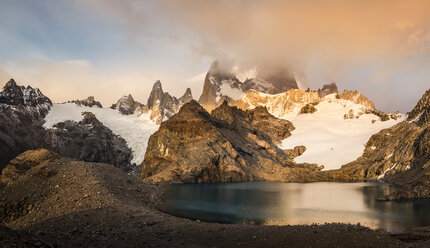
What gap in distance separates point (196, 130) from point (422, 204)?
90168mm

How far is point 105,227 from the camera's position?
26.9m

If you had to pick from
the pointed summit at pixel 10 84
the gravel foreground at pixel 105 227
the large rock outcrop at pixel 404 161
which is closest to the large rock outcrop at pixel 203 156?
the large rock outcrop at pixel 404 161

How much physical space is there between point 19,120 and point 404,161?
579 ft

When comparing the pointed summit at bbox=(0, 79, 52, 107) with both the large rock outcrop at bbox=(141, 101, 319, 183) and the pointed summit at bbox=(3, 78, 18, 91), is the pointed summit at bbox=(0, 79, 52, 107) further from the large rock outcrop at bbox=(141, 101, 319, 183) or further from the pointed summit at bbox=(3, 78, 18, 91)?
the large rock outcrop at bbox=(141, 101, 319, 183)

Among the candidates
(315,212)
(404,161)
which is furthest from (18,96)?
(404,161)

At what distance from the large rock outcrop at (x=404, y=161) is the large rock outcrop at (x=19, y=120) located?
14196 centimetres

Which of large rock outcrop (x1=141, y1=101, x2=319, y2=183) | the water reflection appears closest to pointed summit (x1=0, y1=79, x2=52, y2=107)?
large rock outcrop (x1=141, y1=101, x2=319, y2=183)

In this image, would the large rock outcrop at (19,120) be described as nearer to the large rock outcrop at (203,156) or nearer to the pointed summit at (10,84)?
the pointed summit at (10,84)

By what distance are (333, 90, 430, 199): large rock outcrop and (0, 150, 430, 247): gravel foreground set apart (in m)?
41.0

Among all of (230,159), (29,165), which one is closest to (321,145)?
(230,159)

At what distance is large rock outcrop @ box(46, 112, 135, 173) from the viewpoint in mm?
173625

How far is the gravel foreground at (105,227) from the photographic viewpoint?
23.0m

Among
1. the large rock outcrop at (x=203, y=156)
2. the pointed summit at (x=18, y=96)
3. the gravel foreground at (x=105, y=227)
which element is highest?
A: the pointed summit at (x=18, y=96)

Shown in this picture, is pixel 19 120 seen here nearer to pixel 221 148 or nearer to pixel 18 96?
pixel 18 96
